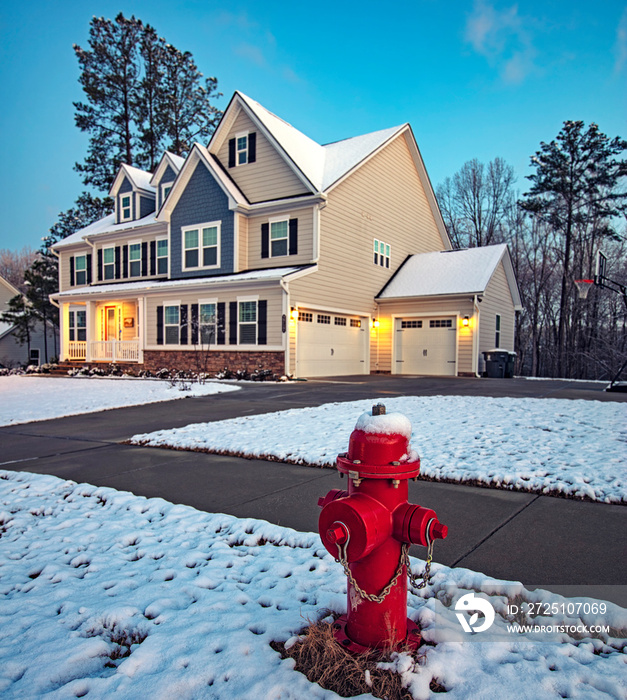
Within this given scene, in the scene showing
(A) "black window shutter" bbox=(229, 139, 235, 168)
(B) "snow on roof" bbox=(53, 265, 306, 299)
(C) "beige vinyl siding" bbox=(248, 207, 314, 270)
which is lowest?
(B) "snow on roof" bbox=(53, 265, 306, 299)

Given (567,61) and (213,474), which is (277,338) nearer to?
(213,474)

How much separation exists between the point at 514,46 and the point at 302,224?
34933 millimetres

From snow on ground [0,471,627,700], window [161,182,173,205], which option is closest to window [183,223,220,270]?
window [161,182,173,205]

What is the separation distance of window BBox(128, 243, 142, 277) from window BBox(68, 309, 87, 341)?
3.98 m

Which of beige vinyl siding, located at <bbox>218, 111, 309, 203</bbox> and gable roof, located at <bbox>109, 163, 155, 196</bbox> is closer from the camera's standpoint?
beige vinyl siding, located at <bbox>218, 111, 309, 203</bbox>

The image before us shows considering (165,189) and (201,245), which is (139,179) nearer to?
(165,189)

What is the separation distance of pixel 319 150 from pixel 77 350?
14.5 meters

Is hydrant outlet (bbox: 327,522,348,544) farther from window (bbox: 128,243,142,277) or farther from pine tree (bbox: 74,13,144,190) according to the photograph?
pine tree (bbox: 74,13,144,190)

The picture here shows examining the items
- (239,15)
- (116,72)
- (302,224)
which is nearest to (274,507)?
(302,224)

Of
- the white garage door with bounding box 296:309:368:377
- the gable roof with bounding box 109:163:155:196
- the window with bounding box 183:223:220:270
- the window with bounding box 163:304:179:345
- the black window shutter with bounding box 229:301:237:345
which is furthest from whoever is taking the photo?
the gable roof with bounding box 109:163:155:196

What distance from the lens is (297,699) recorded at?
5.49ft

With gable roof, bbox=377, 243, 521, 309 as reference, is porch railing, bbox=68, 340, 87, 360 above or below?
below

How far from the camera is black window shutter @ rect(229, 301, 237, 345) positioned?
17578 millimetres

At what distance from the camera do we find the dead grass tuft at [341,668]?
1724 millimetres
